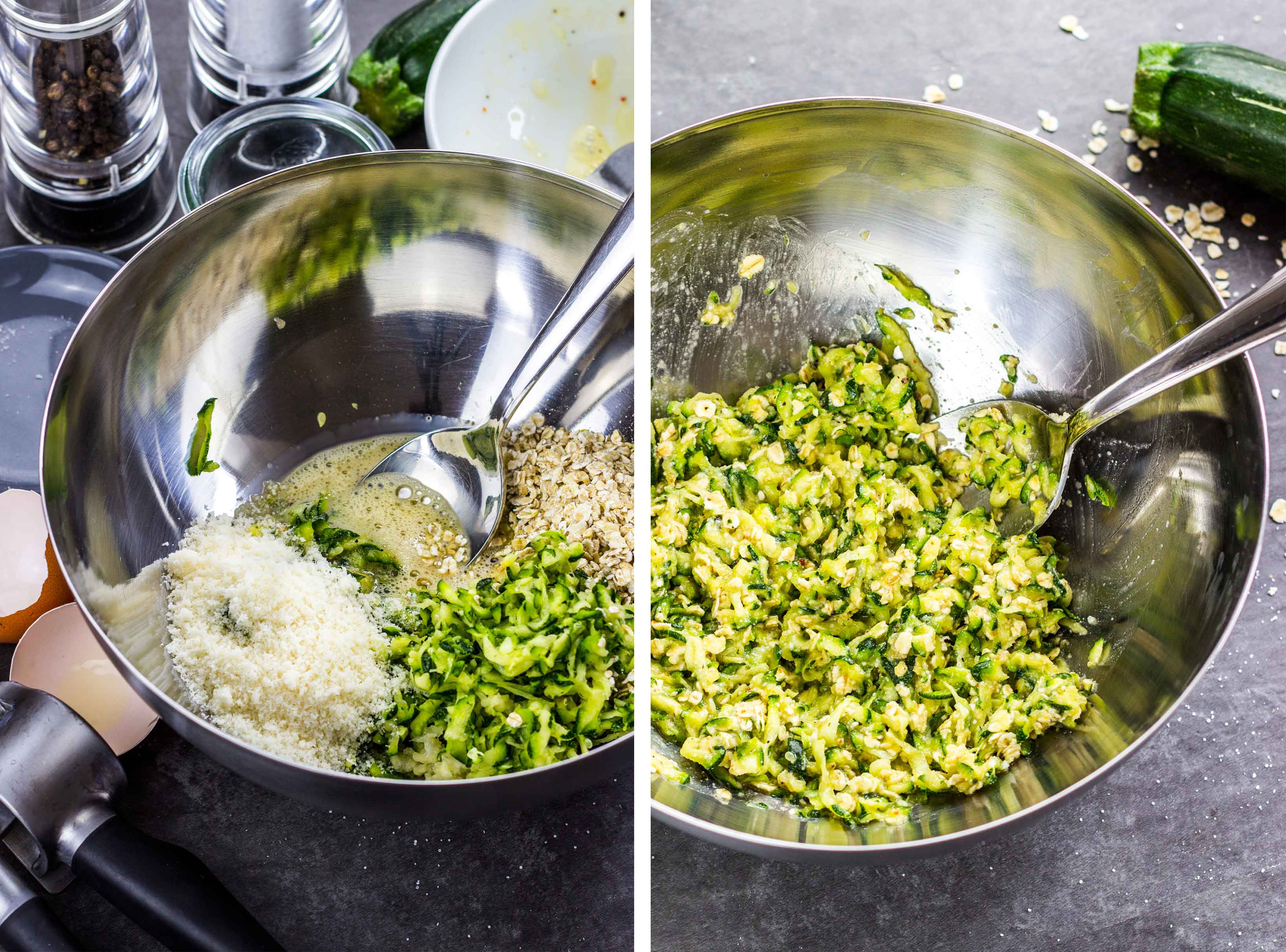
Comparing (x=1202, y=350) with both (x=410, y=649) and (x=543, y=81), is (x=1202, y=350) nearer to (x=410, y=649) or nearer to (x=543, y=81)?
(x=410, y=649)

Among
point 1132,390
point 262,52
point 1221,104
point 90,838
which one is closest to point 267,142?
point 262,52

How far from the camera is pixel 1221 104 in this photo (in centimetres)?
151

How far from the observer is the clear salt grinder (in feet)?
4.86

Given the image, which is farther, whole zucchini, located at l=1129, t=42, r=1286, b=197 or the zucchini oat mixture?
whole zucchini, located at l=1129, t=42, r=1286, b=197

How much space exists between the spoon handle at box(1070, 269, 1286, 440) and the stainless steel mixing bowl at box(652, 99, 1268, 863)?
0.06 m

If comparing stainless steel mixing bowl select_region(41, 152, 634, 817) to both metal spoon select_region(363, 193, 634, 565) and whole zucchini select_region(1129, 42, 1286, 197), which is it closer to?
metal spoon select_region(363, 193, 634, 565)

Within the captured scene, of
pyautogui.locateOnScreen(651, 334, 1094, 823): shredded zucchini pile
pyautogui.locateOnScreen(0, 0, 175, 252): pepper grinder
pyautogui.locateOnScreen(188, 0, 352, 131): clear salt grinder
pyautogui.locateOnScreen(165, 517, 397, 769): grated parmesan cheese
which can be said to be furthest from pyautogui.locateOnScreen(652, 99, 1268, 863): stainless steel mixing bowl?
pyautogui.locateOnScreen(0, 0, 175, 252): pepper grinder

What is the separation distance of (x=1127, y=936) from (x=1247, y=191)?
96 centimetres

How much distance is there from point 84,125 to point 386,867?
0.93 m

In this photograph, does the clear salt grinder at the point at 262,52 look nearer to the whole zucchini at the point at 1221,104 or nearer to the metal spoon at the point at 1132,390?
the metal spoon at the point at 1132,390

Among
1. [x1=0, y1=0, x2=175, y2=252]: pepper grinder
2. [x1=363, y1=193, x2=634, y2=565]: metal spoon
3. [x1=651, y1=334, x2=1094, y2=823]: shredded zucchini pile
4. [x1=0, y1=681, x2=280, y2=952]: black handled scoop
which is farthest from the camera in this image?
[x1=0, y1=0, x2=175, y2=252]: pepper grinder

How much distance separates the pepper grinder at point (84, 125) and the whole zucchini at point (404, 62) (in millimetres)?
258

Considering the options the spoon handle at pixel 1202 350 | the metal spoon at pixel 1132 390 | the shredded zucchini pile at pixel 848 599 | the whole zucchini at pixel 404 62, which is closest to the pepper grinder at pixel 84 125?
the whole zucchini at pixel 404 62

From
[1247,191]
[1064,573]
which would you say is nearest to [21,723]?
[1064,573]
